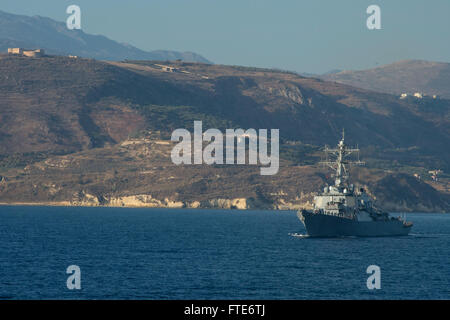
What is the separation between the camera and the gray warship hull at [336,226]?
11031 centimetres

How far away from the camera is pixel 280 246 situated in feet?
332

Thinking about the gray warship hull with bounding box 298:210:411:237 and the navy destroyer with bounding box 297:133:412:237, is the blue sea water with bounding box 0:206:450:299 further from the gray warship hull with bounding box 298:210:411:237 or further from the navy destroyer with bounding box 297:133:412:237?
the navy destroyer with bounding box 297:133:412:237

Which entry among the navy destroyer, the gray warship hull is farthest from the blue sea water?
the navy destroyer

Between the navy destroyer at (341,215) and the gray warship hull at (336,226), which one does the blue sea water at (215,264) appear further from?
the navy destroyer at (341,215)

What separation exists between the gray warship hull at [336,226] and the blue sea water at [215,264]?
6.65 feet

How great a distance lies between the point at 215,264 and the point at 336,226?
3562cm

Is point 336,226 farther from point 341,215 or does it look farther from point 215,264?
point 215,264

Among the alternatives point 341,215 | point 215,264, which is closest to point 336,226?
point 341,215
